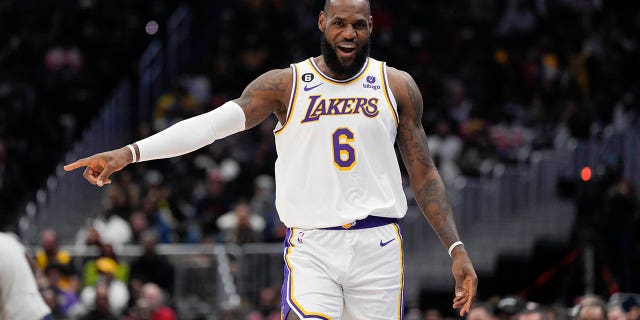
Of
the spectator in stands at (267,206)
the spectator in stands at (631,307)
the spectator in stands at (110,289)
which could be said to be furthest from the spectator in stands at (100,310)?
the spectator in stands at (631,307)

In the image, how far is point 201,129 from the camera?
6.80m

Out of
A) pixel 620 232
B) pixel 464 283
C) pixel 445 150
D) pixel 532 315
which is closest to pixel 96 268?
pixel 445 150

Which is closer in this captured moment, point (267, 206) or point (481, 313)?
point (481, 313)

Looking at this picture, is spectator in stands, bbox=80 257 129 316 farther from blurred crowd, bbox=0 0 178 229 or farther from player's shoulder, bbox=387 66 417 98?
player's shoulder, bbox=387 66 417 98

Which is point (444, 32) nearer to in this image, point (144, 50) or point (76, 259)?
point (144, 50)

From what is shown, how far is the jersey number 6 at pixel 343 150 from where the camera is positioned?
22.6 ft

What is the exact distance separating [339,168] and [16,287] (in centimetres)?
284

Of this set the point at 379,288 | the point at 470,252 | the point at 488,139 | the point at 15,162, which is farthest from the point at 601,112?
the point at 379,288

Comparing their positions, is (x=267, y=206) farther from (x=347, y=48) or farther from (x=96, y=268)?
(x=347, y=48)

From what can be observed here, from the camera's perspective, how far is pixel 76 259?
16.3 m

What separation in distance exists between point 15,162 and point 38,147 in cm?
53

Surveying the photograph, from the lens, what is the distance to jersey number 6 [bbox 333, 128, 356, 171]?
6883mm

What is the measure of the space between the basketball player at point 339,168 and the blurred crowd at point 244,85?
352 inches

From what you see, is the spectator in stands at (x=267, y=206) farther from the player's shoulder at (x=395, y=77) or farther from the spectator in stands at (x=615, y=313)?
the player's shoulder at (x=395, y=77)
